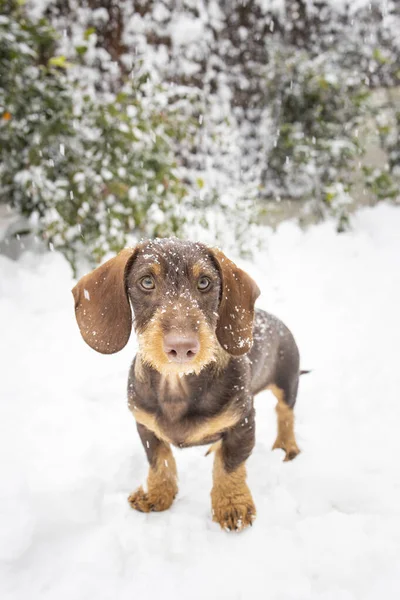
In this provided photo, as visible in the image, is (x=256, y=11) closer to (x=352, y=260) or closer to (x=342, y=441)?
(x=352, y=260)

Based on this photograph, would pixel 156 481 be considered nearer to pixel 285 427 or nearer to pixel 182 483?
pixel 182 483

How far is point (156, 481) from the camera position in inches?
92.9

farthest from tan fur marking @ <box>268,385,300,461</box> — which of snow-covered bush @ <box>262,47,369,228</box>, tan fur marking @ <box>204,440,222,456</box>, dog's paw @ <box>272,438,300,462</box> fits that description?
snow-covered bush @ <box>262,47,369,228</box>

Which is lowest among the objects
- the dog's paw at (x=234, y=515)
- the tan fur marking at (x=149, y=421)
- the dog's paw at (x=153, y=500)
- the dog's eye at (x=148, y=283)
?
the dog's paw at (x=153, y=500)

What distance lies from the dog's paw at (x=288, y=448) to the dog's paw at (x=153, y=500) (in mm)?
731

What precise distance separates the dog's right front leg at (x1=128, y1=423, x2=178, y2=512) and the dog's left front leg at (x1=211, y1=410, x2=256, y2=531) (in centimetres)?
25

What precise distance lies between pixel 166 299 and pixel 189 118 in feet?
12.6

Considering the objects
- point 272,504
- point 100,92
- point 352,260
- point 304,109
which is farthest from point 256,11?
point 272,504

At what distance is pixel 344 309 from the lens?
462 cm

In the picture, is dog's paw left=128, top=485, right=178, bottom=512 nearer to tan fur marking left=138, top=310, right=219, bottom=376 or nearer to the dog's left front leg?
the dog's left front leg

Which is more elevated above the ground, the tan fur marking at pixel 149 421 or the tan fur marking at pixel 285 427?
the tan fur marking at pixel 149 421

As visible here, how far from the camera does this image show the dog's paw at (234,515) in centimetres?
219

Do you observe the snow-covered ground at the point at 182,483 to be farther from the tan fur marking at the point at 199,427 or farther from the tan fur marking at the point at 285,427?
the tan fur marking at the point at 199,427

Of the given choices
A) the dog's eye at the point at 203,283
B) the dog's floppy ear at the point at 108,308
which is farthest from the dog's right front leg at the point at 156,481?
the dog's eye at the point at 203,283
